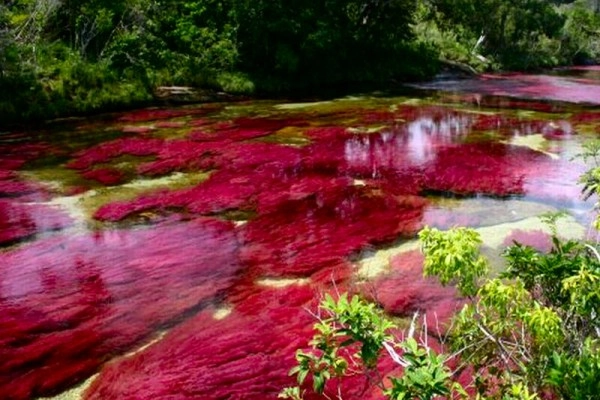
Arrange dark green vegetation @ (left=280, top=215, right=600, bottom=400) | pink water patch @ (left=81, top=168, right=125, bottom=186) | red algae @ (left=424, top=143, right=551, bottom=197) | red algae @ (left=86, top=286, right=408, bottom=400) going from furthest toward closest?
pink water patch @ (left=81, top=168, right=125, bottom=186) → red algae @ (left=424, top=143, right=551, bottom=197) → red algae @ (left=86, top=286, right=408, bottom=400) → dark green vegetation @ (left=280, top=215, right=600, bottom=400)

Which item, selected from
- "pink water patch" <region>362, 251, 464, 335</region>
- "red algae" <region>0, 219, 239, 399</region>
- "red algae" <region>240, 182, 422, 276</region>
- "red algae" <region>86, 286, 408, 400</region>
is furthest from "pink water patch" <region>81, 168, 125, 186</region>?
"pink water patch" <region>362, 251, 464, 335</region>

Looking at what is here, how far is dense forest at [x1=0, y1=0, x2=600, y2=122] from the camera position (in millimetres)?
18469

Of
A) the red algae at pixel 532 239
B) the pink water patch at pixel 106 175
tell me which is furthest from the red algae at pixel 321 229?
the pink water patch at pixel 106 175

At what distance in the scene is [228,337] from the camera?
18.1 feet

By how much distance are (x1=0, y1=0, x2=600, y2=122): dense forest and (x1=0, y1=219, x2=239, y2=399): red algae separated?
11.8m

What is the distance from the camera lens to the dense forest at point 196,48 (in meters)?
18.5

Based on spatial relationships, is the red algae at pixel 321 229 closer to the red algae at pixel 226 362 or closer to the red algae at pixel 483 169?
the red algae at pixel 226 362

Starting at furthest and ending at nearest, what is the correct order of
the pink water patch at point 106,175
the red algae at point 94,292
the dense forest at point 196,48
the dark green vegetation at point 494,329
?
the dense forest at point 196,48 < the pink water patch at point 106,175 < the red algae at point 94,292 < the dark green vegetation at point 494,329

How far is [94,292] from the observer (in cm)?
649

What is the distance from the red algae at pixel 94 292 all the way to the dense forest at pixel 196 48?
38.7 ft

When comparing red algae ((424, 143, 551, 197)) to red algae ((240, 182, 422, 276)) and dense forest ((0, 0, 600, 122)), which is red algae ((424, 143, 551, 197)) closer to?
red algae ((240, 182, 422, 276))

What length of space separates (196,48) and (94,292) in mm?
19094

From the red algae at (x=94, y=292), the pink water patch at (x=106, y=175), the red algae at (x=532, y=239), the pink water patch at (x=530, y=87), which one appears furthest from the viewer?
the pink water patch at (x=530, y=87)

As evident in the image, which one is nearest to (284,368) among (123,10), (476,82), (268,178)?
(268,178)
